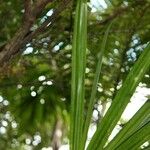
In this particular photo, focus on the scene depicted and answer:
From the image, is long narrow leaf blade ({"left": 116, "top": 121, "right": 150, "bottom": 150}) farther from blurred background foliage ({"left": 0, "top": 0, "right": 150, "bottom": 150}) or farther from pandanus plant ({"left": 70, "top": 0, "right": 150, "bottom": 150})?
blurred background foliage ({"left": 0, "top": 0, "right": 150, "bottom": 150})

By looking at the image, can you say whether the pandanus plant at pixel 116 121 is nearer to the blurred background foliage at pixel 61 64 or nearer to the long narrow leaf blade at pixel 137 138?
the long narrow leaf blade at pixel 137 138

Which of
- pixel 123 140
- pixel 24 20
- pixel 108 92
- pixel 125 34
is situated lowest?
pixel 123 140

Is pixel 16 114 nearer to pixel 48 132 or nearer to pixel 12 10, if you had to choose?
pixel 48 132

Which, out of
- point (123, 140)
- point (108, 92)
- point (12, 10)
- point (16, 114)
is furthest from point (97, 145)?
point (16, 114)

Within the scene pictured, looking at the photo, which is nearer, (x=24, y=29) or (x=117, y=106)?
(x=117, y=106)

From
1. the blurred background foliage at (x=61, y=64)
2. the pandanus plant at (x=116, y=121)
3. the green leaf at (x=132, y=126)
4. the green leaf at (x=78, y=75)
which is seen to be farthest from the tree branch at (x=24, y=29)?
the blurred background foliage at (x=61, y=64)

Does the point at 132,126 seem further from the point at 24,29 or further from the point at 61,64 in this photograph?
the point at 61,64

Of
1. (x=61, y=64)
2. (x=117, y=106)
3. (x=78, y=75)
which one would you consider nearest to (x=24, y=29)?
(x=78, y=75)
